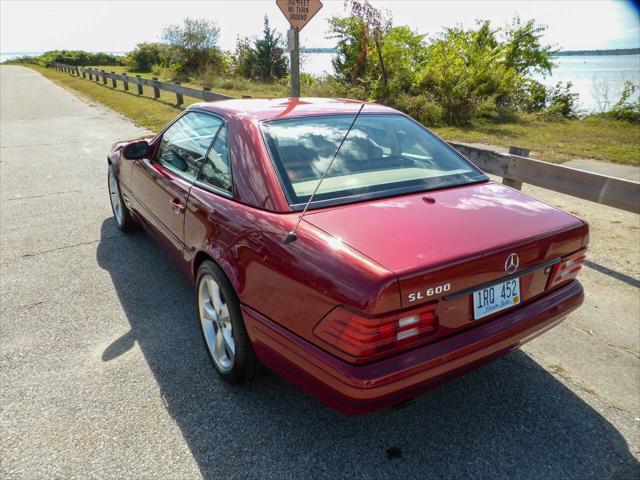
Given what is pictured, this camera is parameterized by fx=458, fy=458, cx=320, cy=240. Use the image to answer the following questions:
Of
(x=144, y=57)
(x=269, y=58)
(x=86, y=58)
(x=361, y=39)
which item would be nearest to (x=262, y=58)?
(x=269, y=58)

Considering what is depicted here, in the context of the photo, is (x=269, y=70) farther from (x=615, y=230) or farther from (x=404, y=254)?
(x=404, y=254)

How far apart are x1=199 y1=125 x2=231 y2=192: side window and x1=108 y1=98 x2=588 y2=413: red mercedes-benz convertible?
0.01 meters

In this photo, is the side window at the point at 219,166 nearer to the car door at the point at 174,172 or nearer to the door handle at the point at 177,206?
the car door at the point at 174,172

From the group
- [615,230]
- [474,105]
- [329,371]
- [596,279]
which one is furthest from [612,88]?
[329,371]

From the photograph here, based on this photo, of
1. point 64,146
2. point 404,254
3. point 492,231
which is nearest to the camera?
point 404,254

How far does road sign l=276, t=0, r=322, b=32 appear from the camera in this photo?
23.0 ft

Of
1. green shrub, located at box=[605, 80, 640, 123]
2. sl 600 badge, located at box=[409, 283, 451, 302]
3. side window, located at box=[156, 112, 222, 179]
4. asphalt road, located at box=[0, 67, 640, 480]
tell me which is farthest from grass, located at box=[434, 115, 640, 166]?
sl 600 badge, located at box=[409, 283, 451, 302]

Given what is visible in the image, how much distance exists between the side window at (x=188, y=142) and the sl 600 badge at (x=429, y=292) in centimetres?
180

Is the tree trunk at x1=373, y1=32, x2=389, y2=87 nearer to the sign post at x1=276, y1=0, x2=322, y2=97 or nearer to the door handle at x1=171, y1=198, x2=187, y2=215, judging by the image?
the sign post at x1=276, y1=0, x2=322, y2=97

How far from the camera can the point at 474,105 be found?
1167 centimetres

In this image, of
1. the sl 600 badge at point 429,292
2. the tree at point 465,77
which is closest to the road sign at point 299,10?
the tree at point 465,77

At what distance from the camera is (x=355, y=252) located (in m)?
1.86

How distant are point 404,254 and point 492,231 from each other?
523 mm

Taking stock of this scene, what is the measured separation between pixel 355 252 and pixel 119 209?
12.4 feet
